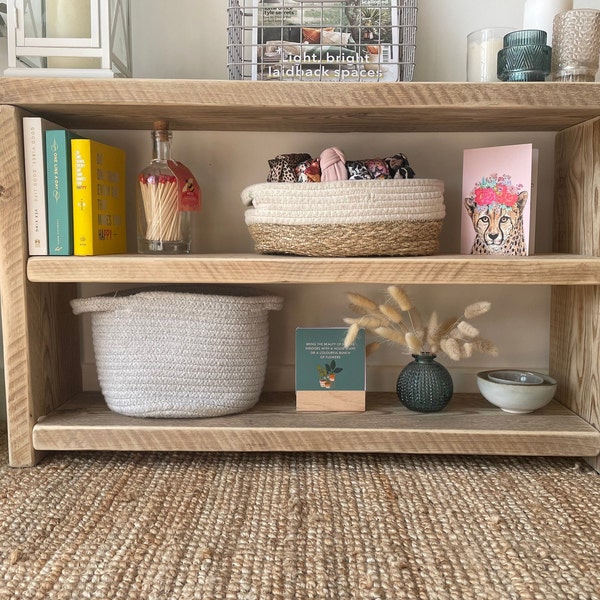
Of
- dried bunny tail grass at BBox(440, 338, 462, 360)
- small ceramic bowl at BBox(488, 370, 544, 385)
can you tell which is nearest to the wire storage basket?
dried bunny tail grass at BBox(440, 338, 462, 360)

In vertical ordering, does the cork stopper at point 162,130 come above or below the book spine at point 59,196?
above

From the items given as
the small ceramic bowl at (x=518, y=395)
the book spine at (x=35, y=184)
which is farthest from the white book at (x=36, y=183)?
the small ceramic bowl at (x=518, y=395)

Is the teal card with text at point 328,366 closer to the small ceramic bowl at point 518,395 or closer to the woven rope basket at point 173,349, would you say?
the woven rope basket at point 173,349

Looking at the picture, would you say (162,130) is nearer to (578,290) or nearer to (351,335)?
(351,335)

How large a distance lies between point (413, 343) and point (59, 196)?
725 millimetres

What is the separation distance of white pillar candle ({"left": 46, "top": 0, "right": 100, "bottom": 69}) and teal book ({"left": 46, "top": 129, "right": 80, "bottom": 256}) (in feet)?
0.51

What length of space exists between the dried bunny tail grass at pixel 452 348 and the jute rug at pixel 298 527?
204 mm

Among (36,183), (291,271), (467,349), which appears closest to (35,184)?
(36,183)

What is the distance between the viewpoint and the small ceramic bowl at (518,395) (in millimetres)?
1189

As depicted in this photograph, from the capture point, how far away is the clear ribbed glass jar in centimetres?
123

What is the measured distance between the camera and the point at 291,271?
3.52 feet

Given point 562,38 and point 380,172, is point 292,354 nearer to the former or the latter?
point 380,172

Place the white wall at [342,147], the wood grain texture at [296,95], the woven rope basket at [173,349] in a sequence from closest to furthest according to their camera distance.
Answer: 1. the wood grain texture at [296,95]
2. the woven rope basket at [173,349]
3. the white wall at [342,147]

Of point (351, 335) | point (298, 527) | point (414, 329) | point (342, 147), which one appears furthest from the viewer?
point (342, 147)
